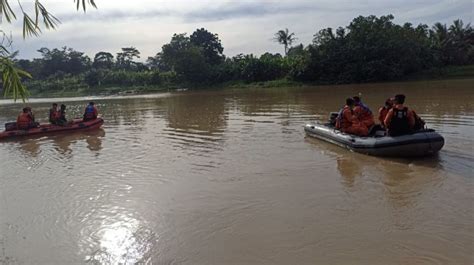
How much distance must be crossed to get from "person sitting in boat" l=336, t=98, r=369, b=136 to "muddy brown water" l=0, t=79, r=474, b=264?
51 centimetres

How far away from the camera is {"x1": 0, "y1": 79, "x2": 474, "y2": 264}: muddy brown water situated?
4.49m

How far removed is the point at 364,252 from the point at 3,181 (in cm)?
691

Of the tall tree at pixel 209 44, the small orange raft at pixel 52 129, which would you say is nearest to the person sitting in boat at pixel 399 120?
the small orange raft at pixel 52 129

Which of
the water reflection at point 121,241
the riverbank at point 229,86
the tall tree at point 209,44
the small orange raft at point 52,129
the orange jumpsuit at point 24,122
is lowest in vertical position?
the water reflection at point 121,241

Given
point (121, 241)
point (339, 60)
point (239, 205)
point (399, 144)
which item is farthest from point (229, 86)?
point (121, 241)

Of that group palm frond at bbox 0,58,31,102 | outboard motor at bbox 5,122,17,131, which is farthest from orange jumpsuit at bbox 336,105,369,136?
outboard motor at bbox 5,122,17,131

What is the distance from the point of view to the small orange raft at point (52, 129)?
43.6 ft

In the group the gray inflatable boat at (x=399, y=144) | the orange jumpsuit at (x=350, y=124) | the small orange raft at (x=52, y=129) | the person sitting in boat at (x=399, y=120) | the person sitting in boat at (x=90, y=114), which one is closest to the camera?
the gray inflatable boat at (x=399, y=144)

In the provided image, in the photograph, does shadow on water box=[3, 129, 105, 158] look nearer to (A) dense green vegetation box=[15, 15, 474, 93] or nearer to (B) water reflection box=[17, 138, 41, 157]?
(B) water reflection box=[17, 138, 41, 157]

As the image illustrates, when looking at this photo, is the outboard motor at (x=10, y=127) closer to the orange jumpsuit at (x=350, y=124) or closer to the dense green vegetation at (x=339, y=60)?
the orange jumpsuit at (x=350, y=124)

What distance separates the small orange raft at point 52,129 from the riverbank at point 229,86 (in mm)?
26539

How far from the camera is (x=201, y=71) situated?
45.0 meters

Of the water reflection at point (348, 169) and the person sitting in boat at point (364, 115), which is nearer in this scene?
the water reflection at point (348, 169)

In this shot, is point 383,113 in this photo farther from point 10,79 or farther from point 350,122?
point 10,79
